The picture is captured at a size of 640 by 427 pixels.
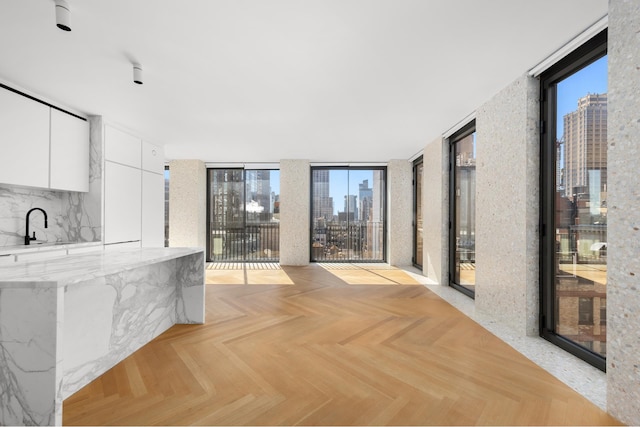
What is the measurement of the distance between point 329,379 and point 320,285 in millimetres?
2819

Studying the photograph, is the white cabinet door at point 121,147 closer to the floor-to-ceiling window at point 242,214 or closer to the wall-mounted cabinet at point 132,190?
the wall-mounted cabinet at point 132,190

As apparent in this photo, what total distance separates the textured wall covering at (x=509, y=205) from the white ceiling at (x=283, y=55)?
281 millimetres

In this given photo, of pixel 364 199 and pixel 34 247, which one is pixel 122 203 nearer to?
pixel 34 247

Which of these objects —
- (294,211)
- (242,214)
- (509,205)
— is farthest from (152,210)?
(509,205)

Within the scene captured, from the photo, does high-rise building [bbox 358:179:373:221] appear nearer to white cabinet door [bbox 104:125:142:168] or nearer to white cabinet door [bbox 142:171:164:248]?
white cabinet door [bbox 142:171:164:248]

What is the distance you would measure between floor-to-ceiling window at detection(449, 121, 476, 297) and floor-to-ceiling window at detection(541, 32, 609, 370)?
4.57 feet

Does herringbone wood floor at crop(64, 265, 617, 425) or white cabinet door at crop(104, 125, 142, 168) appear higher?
white cabinet door at crop(104, 125, 142, 168)

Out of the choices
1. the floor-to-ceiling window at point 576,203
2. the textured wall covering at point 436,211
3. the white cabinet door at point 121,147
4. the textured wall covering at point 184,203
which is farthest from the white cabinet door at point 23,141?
the textured wall covering at point 436,211

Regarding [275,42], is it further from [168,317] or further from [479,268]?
[479,268]

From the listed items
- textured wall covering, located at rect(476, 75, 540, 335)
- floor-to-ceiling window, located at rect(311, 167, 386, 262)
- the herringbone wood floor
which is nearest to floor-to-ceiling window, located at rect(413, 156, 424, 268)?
floor-to-ceiling window, located at rect(311, 167, 386, 262)

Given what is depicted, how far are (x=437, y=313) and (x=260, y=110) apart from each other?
3227mm

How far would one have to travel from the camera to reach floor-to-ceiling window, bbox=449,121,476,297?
4102 millimetres

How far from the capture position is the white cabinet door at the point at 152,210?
192 inches

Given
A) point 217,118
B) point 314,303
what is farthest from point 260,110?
point 314,303
